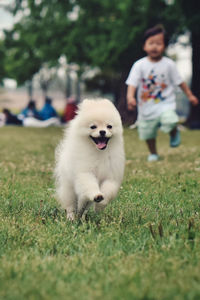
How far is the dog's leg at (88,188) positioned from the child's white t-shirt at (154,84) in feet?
14.3

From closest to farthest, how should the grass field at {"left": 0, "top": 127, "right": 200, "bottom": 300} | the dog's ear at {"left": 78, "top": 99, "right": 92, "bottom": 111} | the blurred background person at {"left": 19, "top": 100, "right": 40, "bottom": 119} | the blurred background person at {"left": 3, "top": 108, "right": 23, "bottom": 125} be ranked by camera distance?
1. the grass field at {"left": 0, "top": 127, "right": 200, "bottom": 300}
2. the dog's ear at {"left": 78, "top": 99, "right": 92, "bottom": 111}
3. the blurred background person at {"left": 19, "top": 100, "right": 40, "bottom": 119}
4. the blurred background person at {"left": 3, "top": 108, "right": 23, "bottom": 125}

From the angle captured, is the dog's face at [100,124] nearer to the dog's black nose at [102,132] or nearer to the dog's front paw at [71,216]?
the dog's black nose at [102,132]

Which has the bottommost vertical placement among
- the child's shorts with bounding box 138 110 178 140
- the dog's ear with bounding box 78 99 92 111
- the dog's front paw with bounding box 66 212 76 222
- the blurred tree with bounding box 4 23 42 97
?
the blurred tree with bounding box 4 23 42 97

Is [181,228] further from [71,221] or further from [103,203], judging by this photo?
[71,221]

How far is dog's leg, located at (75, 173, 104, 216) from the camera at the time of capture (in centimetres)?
386

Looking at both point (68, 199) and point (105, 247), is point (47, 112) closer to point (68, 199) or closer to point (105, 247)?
point (68, 199)

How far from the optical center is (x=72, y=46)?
2606 cm

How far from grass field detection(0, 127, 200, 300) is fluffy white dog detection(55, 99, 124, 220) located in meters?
0.29

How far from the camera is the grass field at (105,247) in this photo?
8.18 feet

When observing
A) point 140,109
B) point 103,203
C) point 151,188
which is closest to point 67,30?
point 140,109

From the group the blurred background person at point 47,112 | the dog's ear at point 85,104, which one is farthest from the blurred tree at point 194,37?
the dog's ear at point 85,104

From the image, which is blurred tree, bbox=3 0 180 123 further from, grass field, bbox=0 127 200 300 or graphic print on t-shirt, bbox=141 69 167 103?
grass field, bbox=0 127 200 300

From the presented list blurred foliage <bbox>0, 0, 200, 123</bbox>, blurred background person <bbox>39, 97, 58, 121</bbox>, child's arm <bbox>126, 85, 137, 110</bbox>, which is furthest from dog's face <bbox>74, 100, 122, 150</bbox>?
blurred background person <bbox>39, 97, 58, 121</bbox>

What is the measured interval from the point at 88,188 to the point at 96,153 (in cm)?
34
